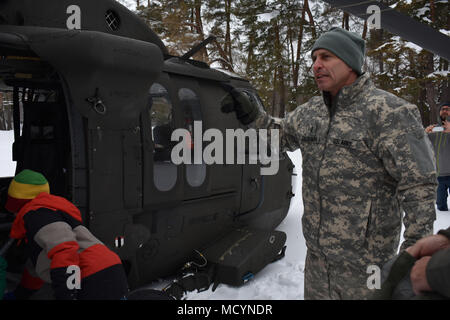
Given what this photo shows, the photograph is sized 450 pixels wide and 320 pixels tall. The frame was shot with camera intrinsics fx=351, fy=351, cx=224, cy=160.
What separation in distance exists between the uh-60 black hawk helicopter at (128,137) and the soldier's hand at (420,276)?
2566 millimetres

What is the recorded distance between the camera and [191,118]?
386cm

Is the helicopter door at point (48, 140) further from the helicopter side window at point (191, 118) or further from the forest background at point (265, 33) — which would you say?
the forest background at point (265, 33)

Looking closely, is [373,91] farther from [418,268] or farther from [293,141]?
[418,268]

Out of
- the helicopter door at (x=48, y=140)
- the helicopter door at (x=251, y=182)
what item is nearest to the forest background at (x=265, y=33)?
the helicopter door at (x=251, y=182)

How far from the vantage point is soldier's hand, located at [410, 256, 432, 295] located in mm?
1122

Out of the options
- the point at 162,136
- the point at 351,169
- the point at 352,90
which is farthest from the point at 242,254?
the point at 352,90

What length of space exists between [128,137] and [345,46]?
204 cm

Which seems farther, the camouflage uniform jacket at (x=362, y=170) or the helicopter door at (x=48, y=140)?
the helicopter door at (x=48, y=140)

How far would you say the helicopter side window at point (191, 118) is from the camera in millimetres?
3807

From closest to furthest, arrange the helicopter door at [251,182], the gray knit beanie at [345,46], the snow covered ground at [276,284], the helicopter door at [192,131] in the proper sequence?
the gray knit beanie at [345,46] → the snow covered ground at [276,284] → the helicopter door at [192,131] → the helicopter door at [251,182]

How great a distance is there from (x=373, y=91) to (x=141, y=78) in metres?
1.95

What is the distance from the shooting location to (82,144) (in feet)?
10.0

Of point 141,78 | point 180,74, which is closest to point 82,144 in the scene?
point 141,78

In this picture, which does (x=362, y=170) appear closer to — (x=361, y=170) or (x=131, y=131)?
(x=361, y=170)
